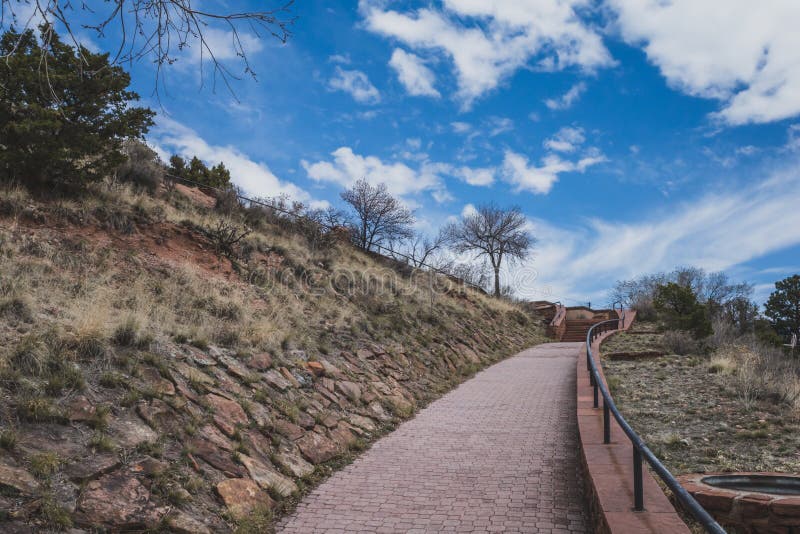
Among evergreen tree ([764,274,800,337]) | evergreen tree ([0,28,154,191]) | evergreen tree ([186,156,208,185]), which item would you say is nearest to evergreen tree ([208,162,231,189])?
evergreen tree ([186,156,208,185])

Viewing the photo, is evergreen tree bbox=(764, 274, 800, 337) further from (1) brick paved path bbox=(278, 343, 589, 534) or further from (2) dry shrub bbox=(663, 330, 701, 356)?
(1) brick paved path bbox=(278, 343, 589, 534)

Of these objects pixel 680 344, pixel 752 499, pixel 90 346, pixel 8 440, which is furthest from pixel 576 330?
pixel 8 440

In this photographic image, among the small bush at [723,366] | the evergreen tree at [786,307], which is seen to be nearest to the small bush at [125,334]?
the small bush at [723,366]

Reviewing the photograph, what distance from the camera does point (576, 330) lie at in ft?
96.4

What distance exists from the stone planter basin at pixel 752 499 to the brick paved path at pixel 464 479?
1228 mm

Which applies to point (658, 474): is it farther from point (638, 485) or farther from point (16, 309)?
point (16, 309)

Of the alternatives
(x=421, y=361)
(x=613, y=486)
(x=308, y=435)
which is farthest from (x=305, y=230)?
(x=613, y=486)

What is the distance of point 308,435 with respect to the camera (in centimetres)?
712

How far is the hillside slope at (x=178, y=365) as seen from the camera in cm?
435

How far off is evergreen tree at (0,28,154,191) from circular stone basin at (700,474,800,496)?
13.0 meters

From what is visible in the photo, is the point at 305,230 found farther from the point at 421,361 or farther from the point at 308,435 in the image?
the point at 308,435

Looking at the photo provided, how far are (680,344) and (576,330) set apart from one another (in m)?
11.9

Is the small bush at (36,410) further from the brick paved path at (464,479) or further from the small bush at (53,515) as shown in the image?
the brick paved path at (464,479)

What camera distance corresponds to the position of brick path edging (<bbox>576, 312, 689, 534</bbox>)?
3.70 m
